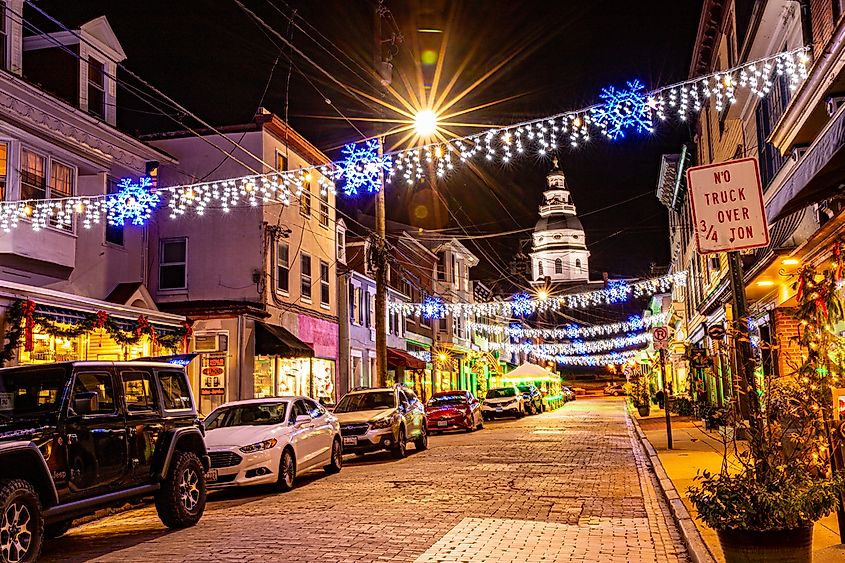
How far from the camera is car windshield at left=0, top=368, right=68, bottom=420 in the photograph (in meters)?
8.75

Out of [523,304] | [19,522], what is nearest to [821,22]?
[19,522]

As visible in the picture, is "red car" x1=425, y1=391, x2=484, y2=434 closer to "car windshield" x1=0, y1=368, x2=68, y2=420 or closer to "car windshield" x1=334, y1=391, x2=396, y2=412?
"car windshield" x1=334, y1=391, x2=396, y2=412

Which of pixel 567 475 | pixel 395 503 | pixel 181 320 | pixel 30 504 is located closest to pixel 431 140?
pixel 181 320

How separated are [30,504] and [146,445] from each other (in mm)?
2076

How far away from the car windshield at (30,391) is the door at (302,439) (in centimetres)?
589

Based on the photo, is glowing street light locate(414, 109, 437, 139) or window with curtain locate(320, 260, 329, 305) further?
window with curtain locate(320, 260, 329, 305)

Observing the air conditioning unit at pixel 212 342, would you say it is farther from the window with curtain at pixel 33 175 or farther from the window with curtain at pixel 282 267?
the window with curtain at pixel 33 175

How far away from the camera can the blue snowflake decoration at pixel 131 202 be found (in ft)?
65.2

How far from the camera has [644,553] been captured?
8438 mm

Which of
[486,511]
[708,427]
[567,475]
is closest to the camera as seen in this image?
[486,511]

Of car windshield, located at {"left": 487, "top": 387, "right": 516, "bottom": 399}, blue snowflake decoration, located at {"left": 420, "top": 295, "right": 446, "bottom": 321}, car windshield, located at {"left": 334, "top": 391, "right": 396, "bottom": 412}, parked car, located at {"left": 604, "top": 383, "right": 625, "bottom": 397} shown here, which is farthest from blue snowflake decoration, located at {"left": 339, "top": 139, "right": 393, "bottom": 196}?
parked car, located at {"left": 604, "top": 383, "right": 625, "bottom": 397}

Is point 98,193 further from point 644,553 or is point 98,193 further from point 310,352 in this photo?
point 644,553

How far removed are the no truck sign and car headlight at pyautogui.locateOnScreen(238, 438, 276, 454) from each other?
8705 millimetres

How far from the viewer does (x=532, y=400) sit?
150 feet
